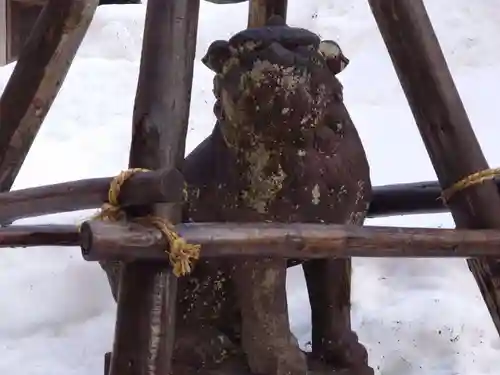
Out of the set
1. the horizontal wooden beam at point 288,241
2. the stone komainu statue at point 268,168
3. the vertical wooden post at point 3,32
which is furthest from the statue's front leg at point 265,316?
the vertical wooden post at point 3,32

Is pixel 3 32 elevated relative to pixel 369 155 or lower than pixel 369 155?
elevated

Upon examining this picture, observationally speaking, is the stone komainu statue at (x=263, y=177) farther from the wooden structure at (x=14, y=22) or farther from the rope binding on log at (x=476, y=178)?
the wooden structure at (x=14, y=22)

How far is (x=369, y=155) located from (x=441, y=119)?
1.48 meters

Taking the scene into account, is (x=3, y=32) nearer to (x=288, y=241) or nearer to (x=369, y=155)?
(x=369, y=155)

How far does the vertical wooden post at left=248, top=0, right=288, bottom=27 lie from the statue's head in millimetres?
390

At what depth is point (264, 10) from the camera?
1.66m

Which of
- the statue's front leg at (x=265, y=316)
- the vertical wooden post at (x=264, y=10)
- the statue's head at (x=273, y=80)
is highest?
the vertical wooden post at (x=264, y=10)

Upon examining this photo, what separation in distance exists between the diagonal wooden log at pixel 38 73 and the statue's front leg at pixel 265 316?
45 cm

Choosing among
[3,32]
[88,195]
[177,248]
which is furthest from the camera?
[3,32]

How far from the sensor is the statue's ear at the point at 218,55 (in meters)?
1.25

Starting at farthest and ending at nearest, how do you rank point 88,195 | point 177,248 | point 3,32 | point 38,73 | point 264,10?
1. point 3,32
2. point 264,10
3. point 38,73
4. point 88,195
5. point 177,248

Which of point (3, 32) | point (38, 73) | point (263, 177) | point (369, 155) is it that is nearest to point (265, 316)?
point (263, 177)

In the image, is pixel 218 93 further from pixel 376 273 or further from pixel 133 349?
pixel 376 273

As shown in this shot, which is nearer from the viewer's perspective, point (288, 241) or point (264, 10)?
point (288, 241)
